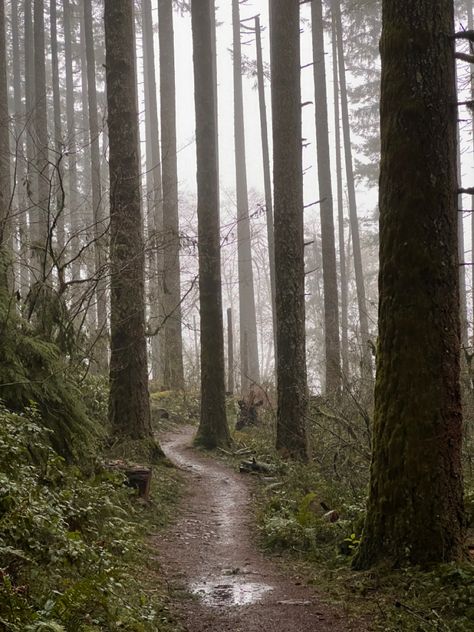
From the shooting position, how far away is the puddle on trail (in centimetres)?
A: 514

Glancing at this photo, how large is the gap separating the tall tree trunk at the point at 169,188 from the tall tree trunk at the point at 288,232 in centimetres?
693

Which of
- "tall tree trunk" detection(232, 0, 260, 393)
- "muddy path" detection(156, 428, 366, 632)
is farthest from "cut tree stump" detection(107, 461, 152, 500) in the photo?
"tall tree trunk" detection(232, 0, 260, 393)

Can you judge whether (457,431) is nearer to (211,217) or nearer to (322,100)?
(211,217)

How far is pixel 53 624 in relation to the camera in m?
3.16

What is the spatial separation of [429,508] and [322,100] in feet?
59.6

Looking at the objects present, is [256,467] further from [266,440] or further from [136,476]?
[136,476]

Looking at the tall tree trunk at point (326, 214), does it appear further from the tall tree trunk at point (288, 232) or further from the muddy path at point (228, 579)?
the muddy path at point (228, 579)

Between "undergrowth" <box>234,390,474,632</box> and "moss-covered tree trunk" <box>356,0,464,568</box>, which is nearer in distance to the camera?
A: "undergrowth" <box>234,390,474,632</box>

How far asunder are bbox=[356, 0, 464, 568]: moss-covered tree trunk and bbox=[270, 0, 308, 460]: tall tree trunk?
20.4ft

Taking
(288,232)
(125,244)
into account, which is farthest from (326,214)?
(125,244)

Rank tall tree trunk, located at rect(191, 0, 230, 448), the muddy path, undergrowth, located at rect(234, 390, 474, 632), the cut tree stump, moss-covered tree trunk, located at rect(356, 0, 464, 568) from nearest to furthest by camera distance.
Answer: undergrowth, located at rect(234, 390, 474, 632) → the muddy path → moss-covered tree trunk, located at rect(356, 0, 464, 568) → the cut tree stump → tall tree trunk, located at rect(191, 0, 230, 448)

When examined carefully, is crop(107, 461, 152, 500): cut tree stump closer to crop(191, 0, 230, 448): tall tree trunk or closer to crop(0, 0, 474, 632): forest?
crop(0, 0, 474, 632): forest

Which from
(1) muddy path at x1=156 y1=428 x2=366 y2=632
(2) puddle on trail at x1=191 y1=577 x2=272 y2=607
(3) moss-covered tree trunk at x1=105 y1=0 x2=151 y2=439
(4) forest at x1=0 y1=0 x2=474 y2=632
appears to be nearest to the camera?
(4) forest at x1=0 y1=0 x2=474 y2=632

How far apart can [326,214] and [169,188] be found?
5.14m
